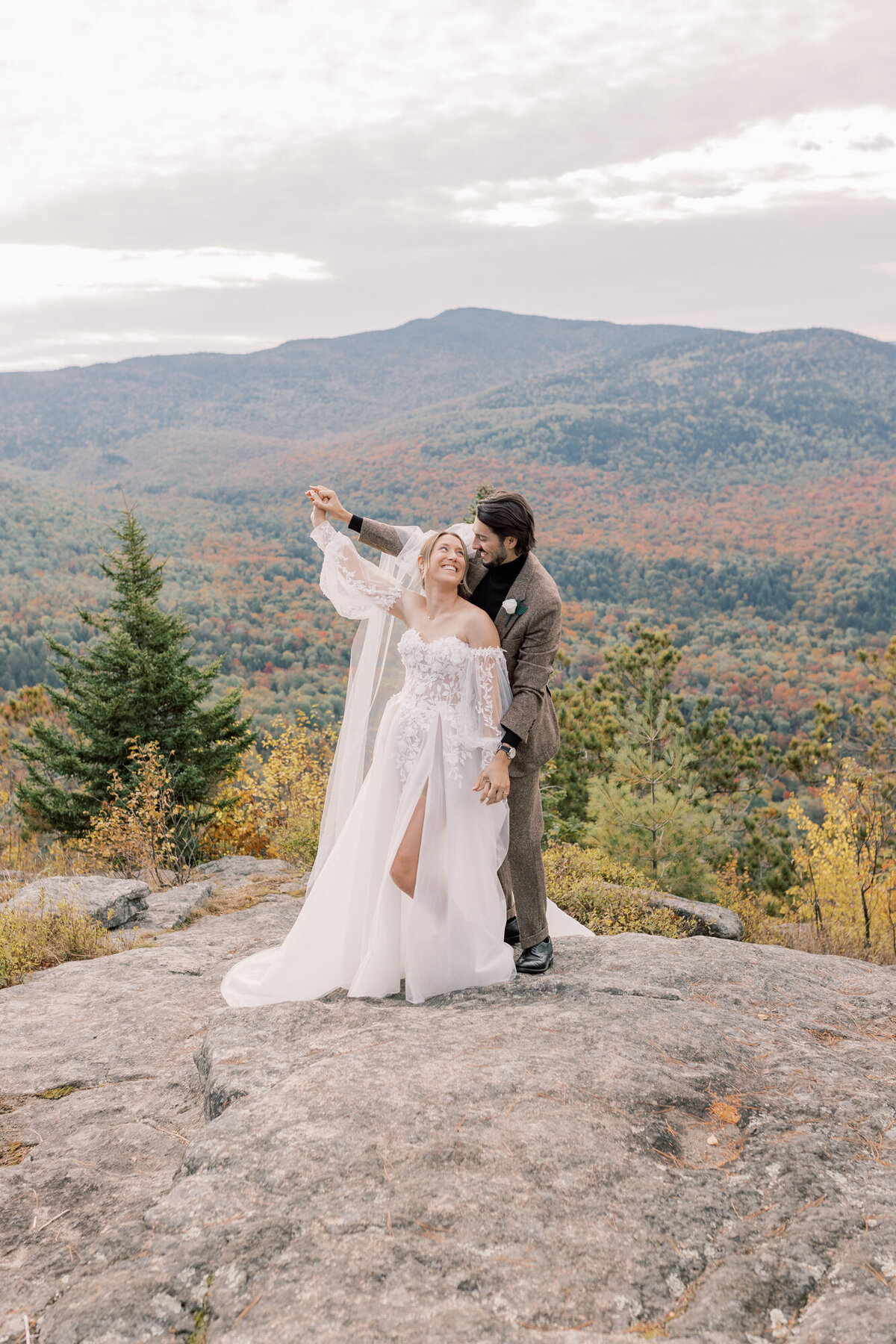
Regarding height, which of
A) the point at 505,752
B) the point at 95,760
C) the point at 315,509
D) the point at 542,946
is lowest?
the point at 95,760

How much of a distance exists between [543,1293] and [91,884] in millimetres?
5219

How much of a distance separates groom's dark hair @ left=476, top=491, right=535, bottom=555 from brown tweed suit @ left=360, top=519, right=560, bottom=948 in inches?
8.1

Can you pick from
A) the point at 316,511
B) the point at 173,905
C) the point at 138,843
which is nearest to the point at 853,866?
the point at 138,843

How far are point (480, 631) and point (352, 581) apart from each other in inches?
31.0

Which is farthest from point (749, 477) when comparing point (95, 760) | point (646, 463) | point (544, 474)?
point (95, 760)

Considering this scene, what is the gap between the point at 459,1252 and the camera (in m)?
1.89

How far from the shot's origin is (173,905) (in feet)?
21.0

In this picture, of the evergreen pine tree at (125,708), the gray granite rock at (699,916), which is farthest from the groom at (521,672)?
the evergreen pine tree at (125,708)

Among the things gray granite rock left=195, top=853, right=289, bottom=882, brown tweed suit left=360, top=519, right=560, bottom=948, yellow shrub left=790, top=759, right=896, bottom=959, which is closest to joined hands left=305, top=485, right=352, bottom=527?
brown tweed suit left=360, top=519, right=560, bottom=948

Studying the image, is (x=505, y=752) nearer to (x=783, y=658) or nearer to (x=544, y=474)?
(x=783, y=658)

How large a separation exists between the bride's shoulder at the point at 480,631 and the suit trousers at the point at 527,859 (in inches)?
25.8

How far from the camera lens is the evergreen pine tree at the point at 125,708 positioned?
1421 cm

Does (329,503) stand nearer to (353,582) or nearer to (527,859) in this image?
(353,582)

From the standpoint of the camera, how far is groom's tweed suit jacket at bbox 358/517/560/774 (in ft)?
12.4
